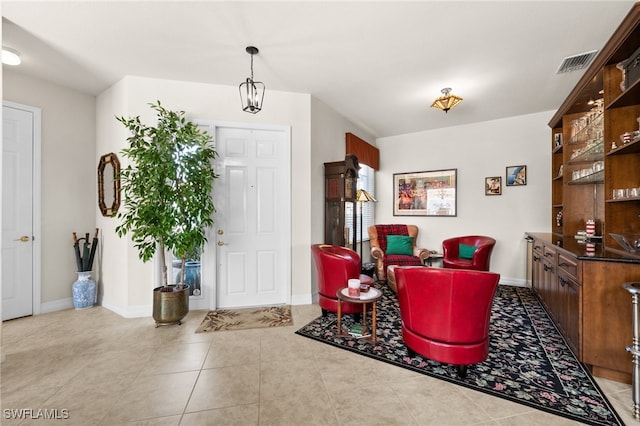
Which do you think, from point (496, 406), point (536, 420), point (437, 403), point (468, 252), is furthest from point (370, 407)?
point (468, 252)

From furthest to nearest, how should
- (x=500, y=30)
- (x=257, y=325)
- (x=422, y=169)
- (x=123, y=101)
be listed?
(x=422, y=169), (x=123, y=101), (x=257, y=325), (x=500, y=30)


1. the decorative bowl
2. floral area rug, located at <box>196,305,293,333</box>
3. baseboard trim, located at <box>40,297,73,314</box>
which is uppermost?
the decorative bowl

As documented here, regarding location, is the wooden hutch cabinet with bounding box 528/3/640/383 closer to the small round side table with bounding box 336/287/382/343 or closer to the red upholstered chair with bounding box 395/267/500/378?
the red upholstered chair with bounding box 395/267/500/378

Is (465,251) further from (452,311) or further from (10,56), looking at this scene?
(10,56)

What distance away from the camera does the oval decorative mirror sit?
11.5 feet

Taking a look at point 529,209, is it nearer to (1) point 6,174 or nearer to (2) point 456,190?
(2) point 456,190

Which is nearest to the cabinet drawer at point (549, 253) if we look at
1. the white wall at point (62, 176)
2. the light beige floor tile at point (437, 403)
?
the light beige floor tile at point (437, 403)

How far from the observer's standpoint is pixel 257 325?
3.07 m

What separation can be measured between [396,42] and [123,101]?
3.33 meters

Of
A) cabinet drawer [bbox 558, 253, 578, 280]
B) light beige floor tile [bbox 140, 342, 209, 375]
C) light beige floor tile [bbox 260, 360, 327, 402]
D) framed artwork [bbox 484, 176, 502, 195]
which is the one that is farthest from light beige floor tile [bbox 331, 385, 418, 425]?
framed artwork [bbox 484, 176, 502, 195]

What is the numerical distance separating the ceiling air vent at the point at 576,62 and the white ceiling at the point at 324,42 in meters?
0.11

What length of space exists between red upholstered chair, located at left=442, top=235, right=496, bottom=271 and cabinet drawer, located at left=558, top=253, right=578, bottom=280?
1.65 m

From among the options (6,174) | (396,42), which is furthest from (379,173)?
(6,174)

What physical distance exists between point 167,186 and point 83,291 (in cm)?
212
